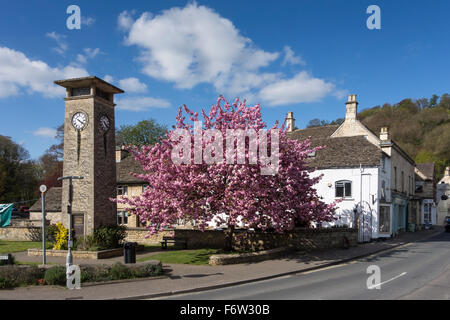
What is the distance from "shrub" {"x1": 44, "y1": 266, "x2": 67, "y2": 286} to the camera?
43.0ft

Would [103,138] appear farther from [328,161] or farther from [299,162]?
[328,161]

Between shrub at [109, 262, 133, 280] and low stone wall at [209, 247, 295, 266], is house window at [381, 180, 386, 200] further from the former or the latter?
shrub at [109, 262, 133, 280]

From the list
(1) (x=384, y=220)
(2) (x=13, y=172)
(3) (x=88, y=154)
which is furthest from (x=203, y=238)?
(2) (x=13, y=172)

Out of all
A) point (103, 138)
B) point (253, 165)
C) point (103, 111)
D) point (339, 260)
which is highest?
point (103, 111)

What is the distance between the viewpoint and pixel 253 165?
59.3ft

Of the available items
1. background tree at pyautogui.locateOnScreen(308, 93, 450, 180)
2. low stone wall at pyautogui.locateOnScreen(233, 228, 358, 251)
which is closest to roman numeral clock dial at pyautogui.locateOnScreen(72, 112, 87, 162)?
low stone wall at pyautogui.locateOnScreen(233, 228, 358, 251)

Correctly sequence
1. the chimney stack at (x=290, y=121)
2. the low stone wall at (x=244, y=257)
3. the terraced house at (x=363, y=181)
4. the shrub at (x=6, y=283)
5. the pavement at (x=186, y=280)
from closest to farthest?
the pavement at (x=186, y=280)
the shrub at (x=6, y=283)
the low stone wall at (x=244, y=257)
the terraced house at (x=363, y=181)
the chimney stack at (x=290, y=121)

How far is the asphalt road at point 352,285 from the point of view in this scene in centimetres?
1133

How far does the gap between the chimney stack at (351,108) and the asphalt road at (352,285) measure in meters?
22.7

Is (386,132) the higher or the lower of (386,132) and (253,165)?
the higher

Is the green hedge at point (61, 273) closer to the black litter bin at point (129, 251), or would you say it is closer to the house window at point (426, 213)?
the black litter bin at point (129, 251)

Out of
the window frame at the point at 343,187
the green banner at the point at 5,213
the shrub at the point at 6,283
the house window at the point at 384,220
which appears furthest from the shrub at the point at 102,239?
the house window at the point at 384,220
